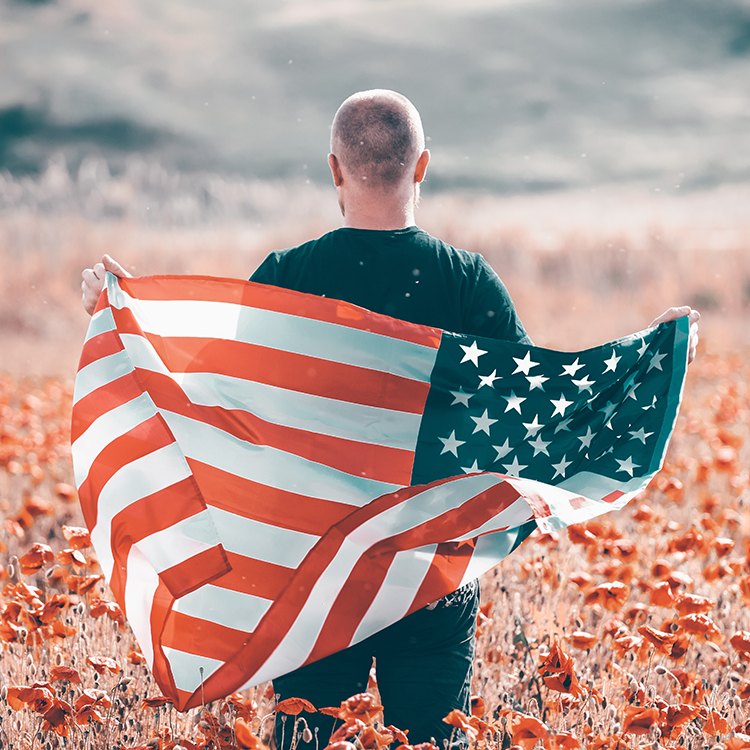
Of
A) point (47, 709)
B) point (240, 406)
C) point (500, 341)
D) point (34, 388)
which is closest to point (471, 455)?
point (500, 341)

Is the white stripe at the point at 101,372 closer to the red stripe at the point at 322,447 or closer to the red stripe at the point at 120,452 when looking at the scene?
the red stripe at the point at 120,452

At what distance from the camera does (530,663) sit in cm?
312

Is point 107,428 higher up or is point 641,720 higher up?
point 107,428

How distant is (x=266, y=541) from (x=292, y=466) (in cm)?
23

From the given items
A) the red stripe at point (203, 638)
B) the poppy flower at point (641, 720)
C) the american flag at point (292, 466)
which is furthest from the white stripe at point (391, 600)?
the poppy flower at point (641, 720)

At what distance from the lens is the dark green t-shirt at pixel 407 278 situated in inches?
85.7

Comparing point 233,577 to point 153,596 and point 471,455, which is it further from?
point 471,455

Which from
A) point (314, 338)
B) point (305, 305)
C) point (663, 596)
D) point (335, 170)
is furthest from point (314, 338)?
point (663, 596)

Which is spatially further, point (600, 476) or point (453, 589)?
point (600, 476)

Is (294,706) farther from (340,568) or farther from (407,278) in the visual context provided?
(407,278)

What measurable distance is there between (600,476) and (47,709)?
1.93m

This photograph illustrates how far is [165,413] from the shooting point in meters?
2.40

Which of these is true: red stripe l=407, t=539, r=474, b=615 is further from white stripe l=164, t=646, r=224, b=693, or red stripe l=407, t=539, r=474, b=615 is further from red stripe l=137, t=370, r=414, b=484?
white stripe l=164, t=646, r=224, b=693

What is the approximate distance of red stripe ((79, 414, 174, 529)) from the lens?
236 cm
